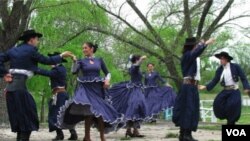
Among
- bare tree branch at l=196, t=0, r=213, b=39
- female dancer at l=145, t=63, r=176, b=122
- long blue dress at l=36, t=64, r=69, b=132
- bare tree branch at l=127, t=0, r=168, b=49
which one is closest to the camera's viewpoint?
long blue dress at l=36, t=64, r=69, b=132

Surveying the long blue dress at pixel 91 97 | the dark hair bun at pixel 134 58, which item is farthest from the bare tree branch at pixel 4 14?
the long blue dress at pixel 91 97

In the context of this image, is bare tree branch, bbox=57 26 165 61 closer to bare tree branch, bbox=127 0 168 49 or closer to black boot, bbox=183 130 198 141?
bare tree branch, bbox=127 0 168 49

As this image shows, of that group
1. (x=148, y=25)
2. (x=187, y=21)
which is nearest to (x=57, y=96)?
(x=148, y=25)

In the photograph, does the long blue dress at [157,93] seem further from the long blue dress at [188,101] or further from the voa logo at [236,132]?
the voa logo at [236,132]

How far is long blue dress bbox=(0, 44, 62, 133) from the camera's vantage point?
9.09 meters

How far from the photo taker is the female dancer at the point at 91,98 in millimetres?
9414

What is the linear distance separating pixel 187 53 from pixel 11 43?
Answer: 229 inches

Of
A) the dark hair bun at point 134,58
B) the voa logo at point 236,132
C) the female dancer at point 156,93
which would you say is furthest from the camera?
the female dancer at point 156,93

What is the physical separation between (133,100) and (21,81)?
3638mm

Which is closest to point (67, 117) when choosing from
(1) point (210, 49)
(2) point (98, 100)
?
(2) point (98, 100)

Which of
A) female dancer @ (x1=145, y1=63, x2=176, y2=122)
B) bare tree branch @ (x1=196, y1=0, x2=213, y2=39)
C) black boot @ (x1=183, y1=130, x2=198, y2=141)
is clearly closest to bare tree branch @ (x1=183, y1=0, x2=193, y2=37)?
bare tree branch @ (x1=196, y1=0, x2=213, y2=39)

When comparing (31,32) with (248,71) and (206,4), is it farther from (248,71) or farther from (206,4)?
(248,71)

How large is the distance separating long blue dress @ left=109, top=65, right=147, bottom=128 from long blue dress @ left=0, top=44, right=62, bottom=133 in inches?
124

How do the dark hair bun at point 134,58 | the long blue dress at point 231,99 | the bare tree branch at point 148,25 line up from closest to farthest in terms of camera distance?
the long blue dress at point 231,99 < the dark hair bun at point 134,58 < the bare tree branch at point 148,25
